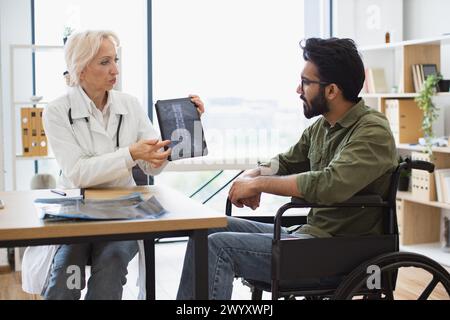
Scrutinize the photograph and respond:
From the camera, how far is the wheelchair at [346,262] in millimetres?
2045

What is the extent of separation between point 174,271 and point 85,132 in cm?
185

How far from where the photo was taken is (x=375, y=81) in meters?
5.04

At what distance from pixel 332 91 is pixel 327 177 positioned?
1.27 ft

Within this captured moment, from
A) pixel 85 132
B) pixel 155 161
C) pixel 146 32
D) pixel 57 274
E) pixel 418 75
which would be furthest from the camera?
pixel 146 32

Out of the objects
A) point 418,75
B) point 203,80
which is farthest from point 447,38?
point 203,80

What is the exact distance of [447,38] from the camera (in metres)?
4.13

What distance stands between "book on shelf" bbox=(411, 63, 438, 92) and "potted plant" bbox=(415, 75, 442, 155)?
0.55ft

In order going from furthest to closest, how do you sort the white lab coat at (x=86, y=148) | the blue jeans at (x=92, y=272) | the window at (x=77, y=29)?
1. the window at (x=77, y=29)
2. the white lab coat at (x=86, y=148)
3. the blue jeans at (x=92, y=272)

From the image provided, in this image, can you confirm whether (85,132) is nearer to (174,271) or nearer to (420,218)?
(174,271)

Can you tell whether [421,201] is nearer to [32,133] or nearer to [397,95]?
[397,95]

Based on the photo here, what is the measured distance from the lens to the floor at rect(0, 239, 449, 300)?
365cm

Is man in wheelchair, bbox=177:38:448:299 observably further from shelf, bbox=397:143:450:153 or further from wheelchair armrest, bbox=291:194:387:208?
shelf, bbox=397:143:450:153

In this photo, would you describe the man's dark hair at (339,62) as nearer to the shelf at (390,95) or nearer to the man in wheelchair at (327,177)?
the man in wheelchair at (327,177)

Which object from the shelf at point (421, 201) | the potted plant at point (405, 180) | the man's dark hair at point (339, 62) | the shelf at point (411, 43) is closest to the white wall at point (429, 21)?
the shelf at point (411, 43)
